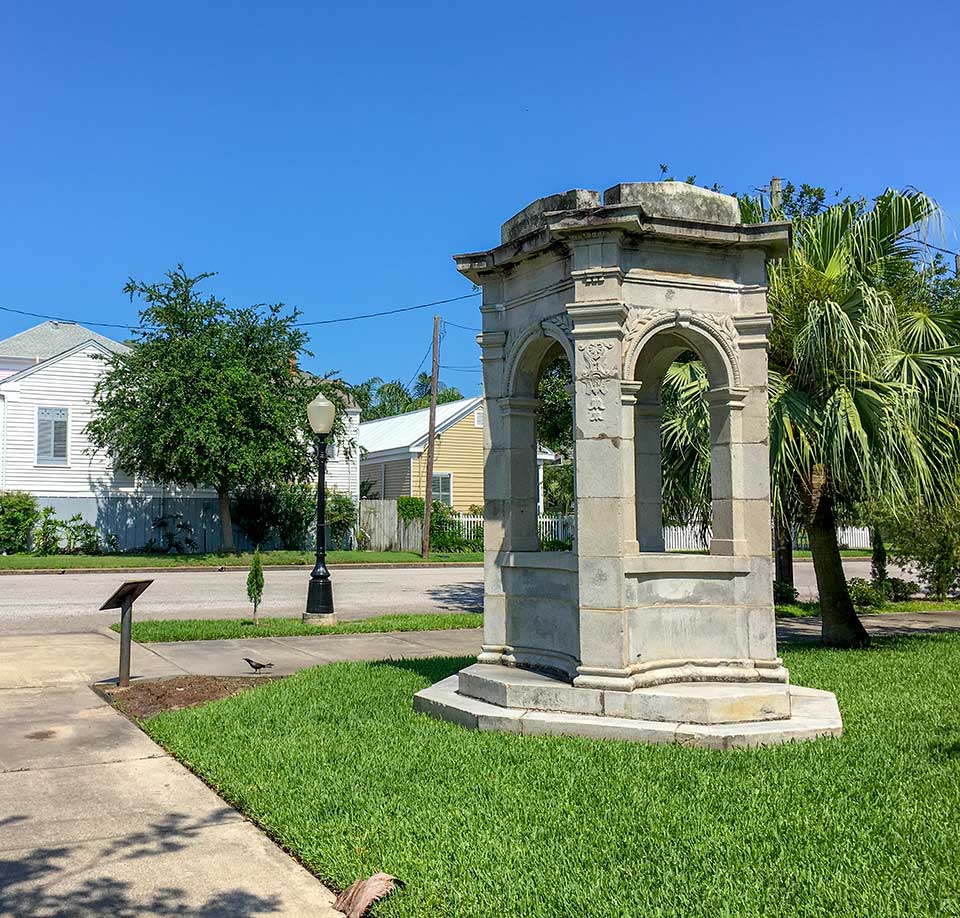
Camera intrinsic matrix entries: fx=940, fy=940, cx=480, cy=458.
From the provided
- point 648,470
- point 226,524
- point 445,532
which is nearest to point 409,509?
point 445,532

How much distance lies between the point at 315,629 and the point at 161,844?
952cm

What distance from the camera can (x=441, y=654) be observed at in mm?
11805

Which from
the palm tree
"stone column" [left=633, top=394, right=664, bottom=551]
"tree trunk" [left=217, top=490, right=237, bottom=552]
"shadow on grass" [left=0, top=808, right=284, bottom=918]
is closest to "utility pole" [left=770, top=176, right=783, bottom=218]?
the palm tree

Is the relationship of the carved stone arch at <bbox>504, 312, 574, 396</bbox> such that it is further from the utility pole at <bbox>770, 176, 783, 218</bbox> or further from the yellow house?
the yellow house

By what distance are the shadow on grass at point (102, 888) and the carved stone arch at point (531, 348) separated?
4535mm

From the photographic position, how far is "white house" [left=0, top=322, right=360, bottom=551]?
32125 millimetres

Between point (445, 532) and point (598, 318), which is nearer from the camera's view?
point (598, 318)

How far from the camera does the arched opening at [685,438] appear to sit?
770 cm

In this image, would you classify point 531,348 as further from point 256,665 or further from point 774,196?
point 774,196

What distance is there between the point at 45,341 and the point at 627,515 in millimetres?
42042

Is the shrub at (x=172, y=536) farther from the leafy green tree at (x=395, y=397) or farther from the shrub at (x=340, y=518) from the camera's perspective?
the leafy green tree at (x=395, y=397)

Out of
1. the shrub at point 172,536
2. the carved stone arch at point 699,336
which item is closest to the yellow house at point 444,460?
the shrub at point 172,536

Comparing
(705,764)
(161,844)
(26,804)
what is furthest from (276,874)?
(705,764)

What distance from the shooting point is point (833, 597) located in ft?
41.4
